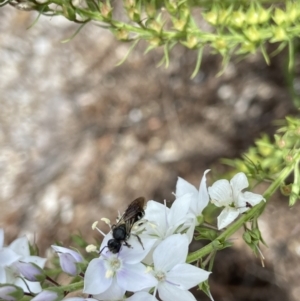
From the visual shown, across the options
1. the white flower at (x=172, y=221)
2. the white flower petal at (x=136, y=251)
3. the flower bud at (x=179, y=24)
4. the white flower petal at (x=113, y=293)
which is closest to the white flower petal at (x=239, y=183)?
the white flower at (x=172, y=221)

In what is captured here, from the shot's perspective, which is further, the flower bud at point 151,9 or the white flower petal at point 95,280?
the flower bud at point 151,9

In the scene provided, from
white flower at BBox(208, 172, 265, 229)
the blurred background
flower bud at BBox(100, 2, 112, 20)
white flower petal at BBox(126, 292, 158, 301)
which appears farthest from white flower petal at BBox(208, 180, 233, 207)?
the blurred background

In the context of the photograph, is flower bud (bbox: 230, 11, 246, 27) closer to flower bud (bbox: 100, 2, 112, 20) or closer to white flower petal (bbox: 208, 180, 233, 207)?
flower bud (bbox: 100, 2, 112, 20)

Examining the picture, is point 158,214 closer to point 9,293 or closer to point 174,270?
point 174,270

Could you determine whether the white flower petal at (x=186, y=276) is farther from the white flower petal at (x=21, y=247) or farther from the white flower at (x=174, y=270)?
the white flower petal at (x=21, y=247)

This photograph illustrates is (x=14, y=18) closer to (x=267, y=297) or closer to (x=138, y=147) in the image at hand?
(x=138, y=147)

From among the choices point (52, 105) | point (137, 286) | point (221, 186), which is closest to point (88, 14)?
point (221, 186)

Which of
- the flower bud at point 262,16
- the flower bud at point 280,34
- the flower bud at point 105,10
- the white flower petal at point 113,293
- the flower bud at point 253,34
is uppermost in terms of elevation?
the flower bud at point 105,10

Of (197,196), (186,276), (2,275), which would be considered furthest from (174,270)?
(2,275)
